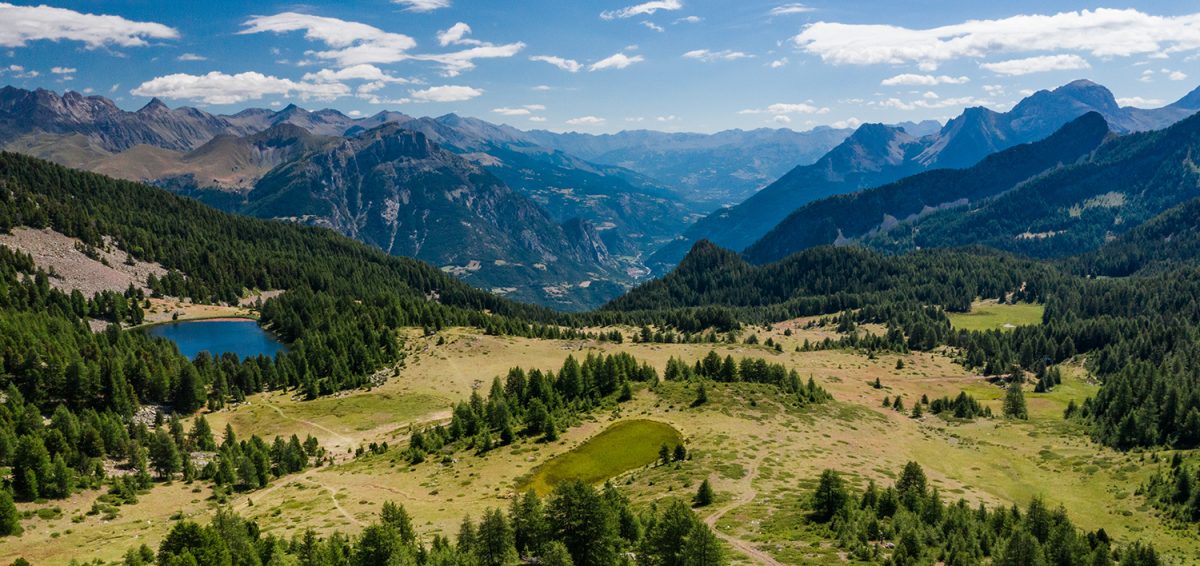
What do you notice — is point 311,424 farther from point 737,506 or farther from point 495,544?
point 737,506

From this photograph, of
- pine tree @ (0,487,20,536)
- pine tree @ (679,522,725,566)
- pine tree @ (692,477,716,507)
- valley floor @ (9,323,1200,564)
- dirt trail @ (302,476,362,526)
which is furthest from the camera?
dirt trail @ (302,476,362,526)

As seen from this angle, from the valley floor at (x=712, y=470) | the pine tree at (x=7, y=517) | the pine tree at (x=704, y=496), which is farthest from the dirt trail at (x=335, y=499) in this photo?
the pine tree at (x=704, y=496)

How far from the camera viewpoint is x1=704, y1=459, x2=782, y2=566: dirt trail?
62.1 metres

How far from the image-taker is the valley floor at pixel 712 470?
7419cm

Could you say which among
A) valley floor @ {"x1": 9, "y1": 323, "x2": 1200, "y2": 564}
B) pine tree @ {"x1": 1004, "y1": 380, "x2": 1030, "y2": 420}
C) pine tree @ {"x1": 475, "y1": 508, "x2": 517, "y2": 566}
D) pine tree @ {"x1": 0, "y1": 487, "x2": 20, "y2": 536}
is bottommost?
pine tree @ {"x1": 1004, "y1": 380, "x2": 1030, "y2": 420}

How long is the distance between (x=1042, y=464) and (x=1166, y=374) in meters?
76.6

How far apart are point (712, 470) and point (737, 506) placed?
12117 mm

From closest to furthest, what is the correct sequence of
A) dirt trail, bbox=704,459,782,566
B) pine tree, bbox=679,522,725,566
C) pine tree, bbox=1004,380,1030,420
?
pine tree, bbox=679,522,725,566 → dirt trail, bbox=704,459,782,566 → pine tree, bbox=1004,380,1030,420

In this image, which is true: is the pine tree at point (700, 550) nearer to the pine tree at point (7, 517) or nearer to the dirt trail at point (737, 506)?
the dirt trail at point (737, 506)

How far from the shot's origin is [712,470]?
89.4 meters

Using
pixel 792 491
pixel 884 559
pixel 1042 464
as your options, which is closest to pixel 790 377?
pixel 1042 464

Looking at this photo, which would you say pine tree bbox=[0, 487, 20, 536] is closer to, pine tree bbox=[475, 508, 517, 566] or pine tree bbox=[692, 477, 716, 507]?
pine tree bbox=[475, 508, 517, 566]

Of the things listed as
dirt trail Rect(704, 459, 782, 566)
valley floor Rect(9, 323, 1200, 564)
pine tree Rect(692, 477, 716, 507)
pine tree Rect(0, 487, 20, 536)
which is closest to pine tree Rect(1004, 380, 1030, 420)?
valley floor Rect(9, 323, 1200, 564)

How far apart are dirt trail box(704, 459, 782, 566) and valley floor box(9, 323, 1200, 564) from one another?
26cm
